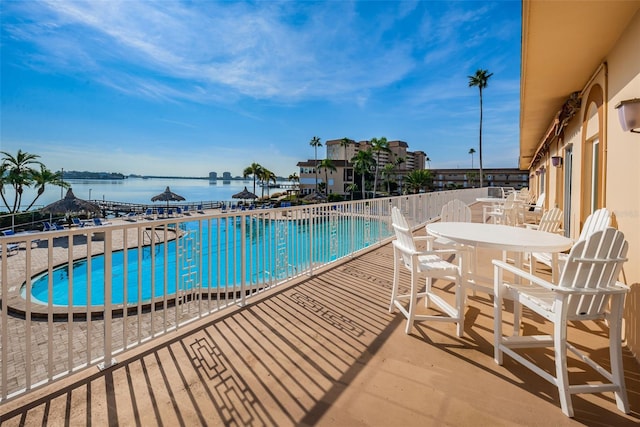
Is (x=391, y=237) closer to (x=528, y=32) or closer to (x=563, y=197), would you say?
(x=563, y=197)

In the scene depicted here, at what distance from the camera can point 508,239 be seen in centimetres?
237

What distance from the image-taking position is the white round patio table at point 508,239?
215cm

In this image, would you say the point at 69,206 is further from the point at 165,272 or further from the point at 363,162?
the point at 363,162

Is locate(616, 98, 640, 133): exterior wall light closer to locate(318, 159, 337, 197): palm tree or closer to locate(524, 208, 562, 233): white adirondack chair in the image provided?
locate(524, 208, 562, 233): white adirondack chair

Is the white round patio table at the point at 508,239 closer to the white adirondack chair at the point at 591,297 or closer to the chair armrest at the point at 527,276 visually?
the chair armrest at the point at 527,276

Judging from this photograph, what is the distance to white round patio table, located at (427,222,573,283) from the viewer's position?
215cm

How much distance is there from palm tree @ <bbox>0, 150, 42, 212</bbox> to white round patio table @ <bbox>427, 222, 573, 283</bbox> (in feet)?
96.4

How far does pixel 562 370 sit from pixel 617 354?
14.5 inches

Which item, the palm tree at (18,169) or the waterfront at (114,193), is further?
the waterfront at (114,193)

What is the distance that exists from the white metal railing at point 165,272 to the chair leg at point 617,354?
274cm

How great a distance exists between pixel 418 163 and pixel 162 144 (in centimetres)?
6076

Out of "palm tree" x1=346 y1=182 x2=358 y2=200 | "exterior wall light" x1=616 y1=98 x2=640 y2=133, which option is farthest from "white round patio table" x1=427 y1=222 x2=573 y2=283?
"palm tree" x1=346 y1=182 x2=358 y2=200

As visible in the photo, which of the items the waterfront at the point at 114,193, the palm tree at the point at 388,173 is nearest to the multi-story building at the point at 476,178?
the palm tree at the point at 388,173

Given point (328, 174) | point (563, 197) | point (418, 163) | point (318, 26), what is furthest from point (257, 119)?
point (418, 163)
